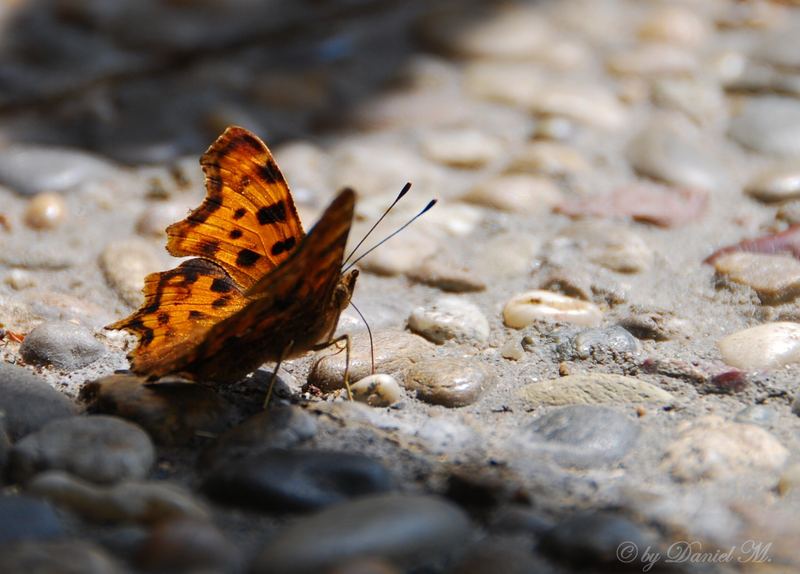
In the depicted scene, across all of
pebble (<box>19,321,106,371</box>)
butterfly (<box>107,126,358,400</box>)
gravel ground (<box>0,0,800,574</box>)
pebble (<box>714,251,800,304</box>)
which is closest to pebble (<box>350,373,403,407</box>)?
gravel ground (<box>0,0,800,574</box>)

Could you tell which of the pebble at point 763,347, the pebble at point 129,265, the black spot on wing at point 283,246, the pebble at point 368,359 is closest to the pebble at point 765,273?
the pebble at point 763,347

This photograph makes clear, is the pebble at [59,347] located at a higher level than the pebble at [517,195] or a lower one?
lower

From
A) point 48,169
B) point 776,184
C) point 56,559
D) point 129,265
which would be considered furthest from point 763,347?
point 48,169

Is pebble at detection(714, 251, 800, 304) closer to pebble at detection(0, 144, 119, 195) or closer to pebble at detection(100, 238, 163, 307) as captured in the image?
pebble at detection(100, 238, 163, 307)

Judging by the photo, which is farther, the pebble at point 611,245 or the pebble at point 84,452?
the pebble at point 611,245

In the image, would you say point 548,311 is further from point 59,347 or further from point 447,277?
point 59,347

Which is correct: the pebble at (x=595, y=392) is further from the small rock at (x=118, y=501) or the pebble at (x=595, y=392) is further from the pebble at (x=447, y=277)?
the small rock at (x=118, y=501)
